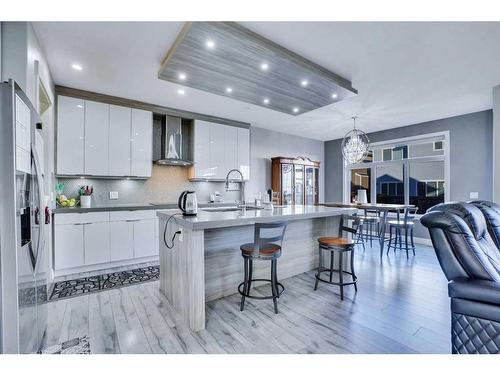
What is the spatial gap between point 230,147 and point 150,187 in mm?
1837

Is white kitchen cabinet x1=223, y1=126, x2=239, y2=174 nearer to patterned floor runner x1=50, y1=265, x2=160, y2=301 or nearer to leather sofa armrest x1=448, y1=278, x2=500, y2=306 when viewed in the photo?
patterned floor runner x1=50, y1=265, x2=160, y2=301

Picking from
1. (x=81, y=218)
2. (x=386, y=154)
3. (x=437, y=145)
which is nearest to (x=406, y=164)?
(x=386, y=154)

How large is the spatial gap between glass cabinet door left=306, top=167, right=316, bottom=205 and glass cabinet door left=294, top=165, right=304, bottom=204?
22 cm

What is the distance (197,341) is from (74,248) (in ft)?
8.33

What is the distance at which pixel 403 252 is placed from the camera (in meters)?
4.64

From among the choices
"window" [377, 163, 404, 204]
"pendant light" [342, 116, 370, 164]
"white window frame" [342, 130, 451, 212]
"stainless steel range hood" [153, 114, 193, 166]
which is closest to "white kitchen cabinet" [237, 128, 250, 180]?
"stainless steel range hood" [153, 114, 193, 166]

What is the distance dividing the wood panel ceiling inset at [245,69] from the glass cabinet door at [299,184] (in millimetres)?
2708

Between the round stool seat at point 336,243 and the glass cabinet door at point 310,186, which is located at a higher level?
the glass cabinet door at point 310,186

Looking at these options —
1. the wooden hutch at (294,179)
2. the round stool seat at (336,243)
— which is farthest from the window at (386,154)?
the round stool seat at (336,243)

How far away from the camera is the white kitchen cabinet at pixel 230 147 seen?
5.14 m

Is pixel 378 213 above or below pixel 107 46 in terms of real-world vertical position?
below

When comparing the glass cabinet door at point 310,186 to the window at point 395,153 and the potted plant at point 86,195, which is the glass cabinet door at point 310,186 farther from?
the potted plant at point 86,195
